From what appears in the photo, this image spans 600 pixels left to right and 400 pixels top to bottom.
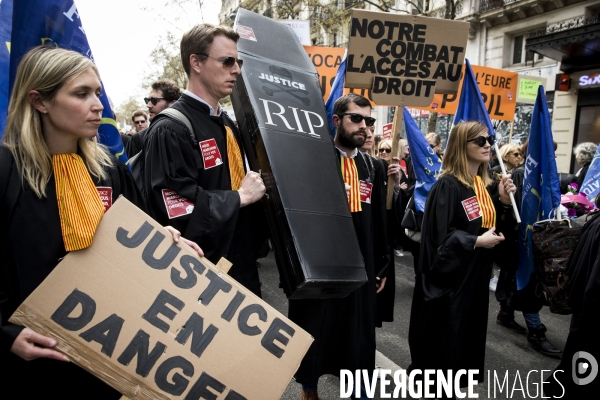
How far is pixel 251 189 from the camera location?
7.81 ft

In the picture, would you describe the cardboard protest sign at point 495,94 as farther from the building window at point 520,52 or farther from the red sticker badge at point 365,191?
the building window at point 520,52

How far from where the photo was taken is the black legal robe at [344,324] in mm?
3092

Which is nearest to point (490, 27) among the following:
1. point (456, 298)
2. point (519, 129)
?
point (519, 129)

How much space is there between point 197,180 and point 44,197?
2.78 ft

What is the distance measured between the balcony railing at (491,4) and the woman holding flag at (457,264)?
1693 centimetres

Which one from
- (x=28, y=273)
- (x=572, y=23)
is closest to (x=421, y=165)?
(x=28, y=273)

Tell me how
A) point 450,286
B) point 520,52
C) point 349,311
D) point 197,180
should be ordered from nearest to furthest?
point 197,180 → point 349,311 → point 450,286 → point 520,52

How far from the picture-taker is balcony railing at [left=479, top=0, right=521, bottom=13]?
17.8 metres

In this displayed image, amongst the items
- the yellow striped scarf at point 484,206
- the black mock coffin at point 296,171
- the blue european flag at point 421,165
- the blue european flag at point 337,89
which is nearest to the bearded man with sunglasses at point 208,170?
the black mock coffin at point 296,171

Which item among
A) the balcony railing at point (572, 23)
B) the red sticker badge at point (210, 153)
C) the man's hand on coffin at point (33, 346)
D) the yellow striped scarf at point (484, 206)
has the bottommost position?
the man's hand on coffin at point (33, 346)

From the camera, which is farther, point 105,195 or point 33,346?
point 105,195

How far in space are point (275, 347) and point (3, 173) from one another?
1.18 m

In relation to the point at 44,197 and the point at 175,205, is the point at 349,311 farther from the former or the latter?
the point at 44,197

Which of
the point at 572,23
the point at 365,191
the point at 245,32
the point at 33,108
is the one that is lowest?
the point at 365,191
